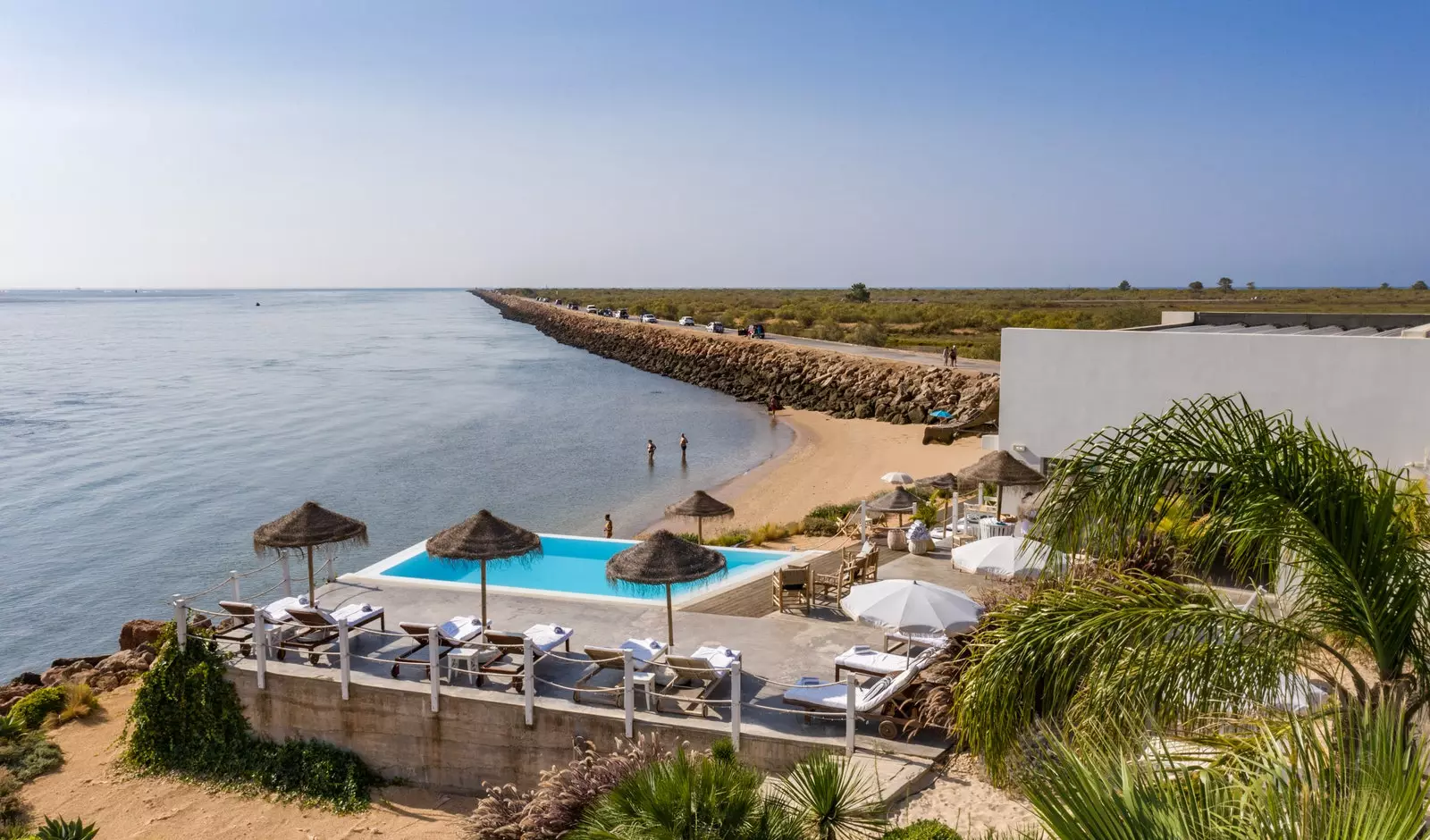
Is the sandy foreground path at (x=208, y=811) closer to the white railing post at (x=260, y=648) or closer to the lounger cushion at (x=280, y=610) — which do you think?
the white railing post at (x=260, y=648)

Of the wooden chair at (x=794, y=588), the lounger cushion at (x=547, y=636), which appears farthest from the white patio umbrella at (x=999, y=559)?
the lounger cushion at (x=547, y=636)

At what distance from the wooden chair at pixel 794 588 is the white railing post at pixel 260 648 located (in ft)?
23.7

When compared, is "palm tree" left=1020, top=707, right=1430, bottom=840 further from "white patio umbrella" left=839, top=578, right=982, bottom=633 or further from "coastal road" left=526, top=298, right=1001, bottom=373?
"coastal road" left=526, top=298, right=1001, bottom=373

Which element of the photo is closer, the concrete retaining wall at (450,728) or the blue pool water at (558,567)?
the concrete retaining wall at (450,728)

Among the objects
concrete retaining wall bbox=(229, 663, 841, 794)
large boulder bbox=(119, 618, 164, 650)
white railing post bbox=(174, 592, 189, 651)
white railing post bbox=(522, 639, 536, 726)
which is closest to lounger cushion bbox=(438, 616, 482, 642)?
concrete retaining wall bbox=(229, 663, 841, 794)

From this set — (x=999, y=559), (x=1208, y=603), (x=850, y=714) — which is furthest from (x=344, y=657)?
(x=1208, y=603)

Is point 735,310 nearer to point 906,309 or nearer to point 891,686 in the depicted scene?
point 906,309

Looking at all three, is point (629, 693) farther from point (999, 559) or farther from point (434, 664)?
point (999, 559)

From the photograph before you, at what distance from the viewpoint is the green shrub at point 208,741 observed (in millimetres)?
11984

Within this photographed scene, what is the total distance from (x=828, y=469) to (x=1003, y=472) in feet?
63.9


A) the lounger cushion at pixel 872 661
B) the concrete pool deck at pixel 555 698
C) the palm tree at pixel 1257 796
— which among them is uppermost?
the palm tree at pixel 1257 796

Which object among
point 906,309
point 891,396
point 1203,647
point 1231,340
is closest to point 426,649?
point 1203,647

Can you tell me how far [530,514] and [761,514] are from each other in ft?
25.2

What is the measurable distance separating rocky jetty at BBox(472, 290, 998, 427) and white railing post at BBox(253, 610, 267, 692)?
3131 centimetres
